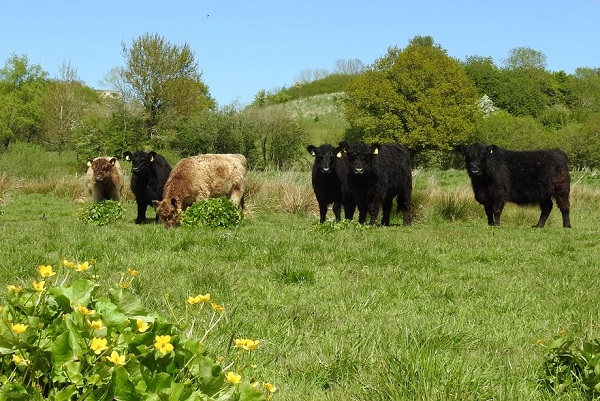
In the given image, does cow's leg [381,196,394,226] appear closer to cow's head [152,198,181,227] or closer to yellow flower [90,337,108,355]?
cow's head [152,198,181,227]

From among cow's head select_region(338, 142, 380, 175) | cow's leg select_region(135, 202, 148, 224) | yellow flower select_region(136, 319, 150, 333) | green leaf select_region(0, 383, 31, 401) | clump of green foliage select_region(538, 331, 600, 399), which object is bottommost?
cow's leg select_region(135, 202, 148, 224)

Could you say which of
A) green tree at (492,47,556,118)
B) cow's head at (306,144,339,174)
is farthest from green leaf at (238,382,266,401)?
green tree at (492,47,556,118)

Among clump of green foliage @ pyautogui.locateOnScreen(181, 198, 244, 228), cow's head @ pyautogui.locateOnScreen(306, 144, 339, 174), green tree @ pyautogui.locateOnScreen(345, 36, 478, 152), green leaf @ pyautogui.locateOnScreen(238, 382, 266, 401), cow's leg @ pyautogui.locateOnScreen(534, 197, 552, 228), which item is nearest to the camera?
green leaf @ pyautogui.locateOnScreen(238, 382, 266, 401)

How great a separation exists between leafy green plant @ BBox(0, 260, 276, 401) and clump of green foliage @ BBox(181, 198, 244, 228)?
9.73 meters

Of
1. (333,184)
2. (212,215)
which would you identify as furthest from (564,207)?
(212,215)

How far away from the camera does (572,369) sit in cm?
359

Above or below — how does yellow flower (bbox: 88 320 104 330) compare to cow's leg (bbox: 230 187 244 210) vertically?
above

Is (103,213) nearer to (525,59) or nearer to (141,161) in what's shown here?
(141,161)

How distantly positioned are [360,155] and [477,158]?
147 inches

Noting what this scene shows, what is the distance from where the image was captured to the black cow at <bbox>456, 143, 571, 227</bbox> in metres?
17.4

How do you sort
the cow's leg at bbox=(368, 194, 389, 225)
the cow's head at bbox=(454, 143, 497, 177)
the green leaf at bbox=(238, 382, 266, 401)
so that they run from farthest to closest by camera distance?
the cow's head at bbox=(454, 143, 497, 177) → the cow's leg at bbox=(368, 194, 389, 225) → the green leaf at bbox=(238, 382, 266, 401)

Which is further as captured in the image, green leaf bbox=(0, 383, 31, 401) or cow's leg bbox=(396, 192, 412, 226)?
cow's leg bbox=(396, 192, 412, 226)

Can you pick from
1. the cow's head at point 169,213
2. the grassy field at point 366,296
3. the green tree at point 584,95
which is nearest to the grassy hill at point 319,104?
the green tree at point 584,95

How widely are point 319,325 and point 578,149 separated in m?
63.6
